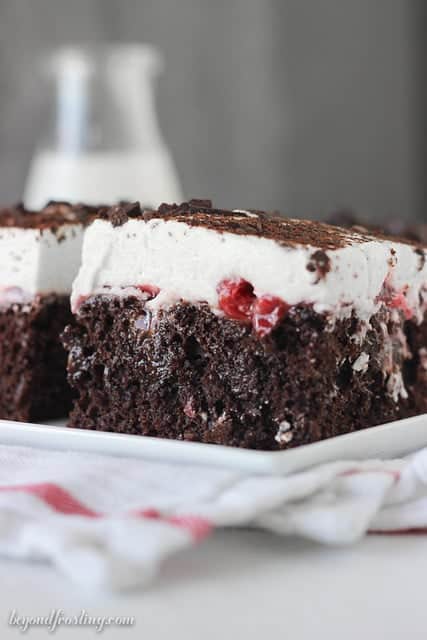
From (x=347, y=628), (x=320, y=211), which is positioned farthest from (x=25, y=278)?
(x=320, y=211)

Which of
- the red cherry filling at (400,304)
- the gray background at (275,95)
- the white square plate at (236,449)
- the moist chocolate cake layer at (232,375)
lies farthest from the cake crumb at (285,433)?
the gray background at (275,95)

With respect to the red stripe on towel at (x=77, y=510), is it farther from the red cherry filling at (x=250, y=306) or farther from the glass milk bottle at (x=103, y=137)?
the glass milk bottle at (x=103, y=137)

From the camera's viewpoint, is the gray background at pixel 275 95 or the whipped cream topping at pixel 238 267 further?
the gray background at pixel 275 95

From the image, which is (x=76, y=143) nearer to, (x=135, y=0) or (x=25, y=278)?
(x=135, y=0)

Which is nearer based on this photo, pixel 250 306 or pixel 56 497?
pixel 56 497

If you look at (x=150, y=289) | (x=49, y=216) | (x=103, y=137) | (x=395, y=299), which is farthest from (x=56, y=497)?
(x=103, y=137)

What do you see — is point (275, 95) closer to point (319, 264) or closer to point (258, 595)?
point (319, 264)

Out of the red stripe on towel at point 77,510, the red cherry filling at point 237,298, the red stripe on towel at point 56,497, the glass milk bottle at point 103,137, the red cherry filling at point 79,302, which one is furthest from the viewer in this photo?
the glass milk bottle at point 103,137

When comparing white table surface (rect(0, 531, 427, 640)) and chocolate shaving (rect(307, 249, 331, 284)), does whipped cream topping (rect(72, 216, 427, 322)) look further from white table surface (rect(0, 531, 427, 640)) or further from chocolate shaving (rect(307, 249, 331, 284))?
white table surface (rect(0, 531, 427, 640))
